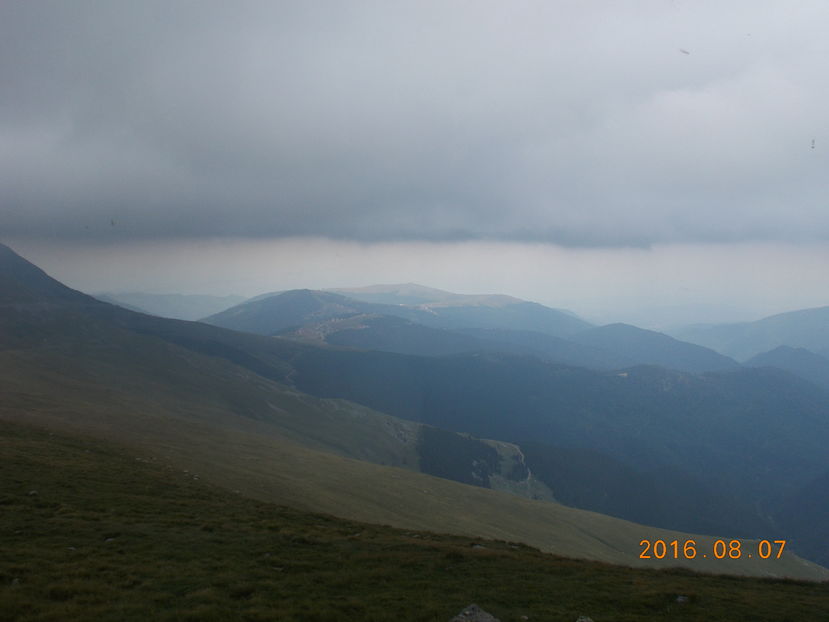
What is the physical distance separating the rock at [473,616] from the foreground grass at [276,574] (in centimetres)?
134

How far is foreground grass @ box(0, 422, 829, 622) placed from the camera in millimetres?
17703

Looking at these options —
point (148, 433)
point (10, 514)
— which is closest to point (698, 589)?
point (10, 514)

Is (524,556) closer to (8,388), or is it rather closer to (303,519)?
(303,519)

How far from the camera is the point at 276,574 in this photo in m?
21.8

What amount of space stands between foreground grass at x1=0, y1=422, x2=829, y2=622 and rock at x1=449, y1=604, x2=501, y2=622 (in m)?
1.34

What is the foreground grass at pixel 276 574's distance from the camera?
17.7 metres

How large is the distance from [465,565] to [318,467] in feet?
242

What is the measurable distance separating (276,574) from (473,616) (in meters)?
9.50

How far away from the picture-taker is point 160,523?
29.3m
